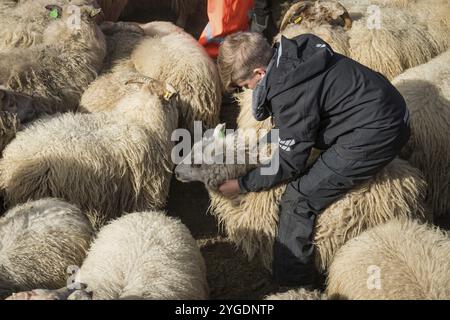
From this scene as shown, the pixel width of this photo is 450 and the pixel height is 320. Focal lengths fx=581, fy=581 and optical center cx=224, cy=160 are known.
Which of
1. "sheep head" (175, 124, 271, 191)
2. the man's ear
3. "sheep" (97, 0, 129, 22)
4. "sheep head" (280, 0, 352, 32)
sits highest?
the man's ear

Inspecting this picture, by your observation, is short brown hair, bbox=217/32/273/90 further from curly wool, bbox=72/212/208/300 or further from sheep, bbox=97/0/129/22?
sheep, bbox=97/0/129/22

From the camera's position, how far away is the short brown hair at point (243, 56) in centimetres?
340

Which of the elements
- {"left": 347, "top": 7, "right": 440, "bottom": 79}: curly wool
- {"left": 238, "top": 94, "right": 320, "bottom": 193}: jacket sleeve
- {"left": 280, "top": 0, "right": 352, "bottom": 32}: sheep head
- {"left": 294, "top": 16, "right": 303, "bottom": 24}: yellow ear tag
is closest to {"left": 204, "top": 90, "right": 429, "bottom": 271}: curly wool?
{"left": 238, "top": 94, "right": 320, "bottom": 193}: jacket sleeve

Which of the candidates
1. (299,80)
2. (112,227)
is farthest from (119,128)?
(299,80)

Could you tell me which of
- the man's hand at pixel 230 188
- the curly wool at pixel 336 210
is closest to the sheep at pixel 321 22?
the curly wool at pixel 336 210

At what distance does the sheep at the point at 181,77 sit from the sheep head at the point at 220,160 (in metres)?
1.09

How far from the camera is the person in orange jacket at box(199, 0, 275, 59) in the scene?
5895mm

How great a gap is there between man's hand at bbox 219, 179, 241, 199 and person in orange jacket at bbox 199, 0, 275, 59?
2435 mm

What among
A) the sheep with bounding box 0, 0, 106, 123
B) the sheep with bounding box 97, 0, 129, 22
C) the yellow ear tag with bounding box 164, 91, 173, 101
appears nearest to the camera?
the yellow ear tag with bounding box 164, 91, 173, 101

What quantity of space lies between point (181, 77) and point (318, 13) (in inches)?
55.0

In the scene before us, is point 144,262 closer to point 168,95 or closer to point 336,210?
point 336,210

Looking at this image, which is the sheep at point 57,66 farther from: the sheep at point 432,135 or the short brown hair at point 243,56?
the sheep at point 432,135

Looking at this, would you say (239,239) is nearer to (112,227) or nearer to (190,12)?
(112,227)

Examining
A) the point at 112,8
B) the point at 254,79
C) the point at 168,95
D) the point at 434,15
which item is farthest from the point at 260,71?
the point at 112,8
